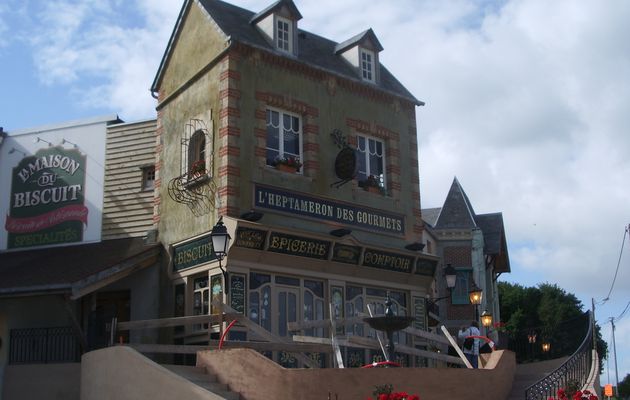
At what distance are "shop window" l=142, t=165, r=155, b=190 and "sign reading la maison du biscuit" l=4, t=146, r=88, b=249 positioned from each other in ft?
5.52

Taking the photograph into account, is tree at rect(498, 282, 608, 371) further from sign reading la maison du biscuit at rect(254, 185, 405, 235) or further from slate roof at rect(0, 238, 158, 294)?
slate roof at rect(0, 238, 158, 294)

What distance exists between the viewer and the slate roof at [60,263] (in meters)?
16.1

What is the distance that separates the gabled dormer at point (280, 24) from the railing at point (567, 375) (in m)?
9.12

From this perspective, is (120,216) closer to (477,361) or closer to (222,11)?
(222,11)

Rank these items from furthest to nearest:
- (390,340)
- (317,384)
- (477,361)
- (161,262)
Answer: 1. (161,262)
2. (477,361)
3. (390,340)
4. (317,384)

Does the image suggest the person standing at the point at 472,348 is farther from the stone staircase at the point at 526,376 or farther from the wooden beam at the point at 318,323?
the wooden beam at the point at 318,323

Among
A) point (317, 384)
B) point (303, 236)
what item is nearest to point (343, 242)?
point (303, 236)

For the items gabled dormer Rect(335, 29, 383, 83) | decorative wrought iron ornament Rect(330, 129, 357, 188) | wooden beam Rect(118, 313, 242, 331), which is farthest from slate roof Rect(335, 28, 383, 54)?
wooden beam Rect(118, 313, 242, 331)

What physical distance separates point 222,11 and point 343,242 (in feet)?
20.6

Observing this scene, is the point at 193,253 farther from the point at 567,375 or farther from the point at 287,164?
the point at 567,375

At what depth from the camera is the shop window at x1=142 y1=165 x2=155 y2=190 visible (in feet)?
64.2

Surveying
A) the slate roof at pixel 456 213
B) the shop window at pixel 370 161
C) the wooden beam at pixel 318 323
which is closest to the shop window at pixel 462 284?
the slate roof at pixel 456 213

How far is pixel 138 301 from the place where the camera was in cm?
1783

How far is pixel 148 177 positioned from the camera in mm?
19734
